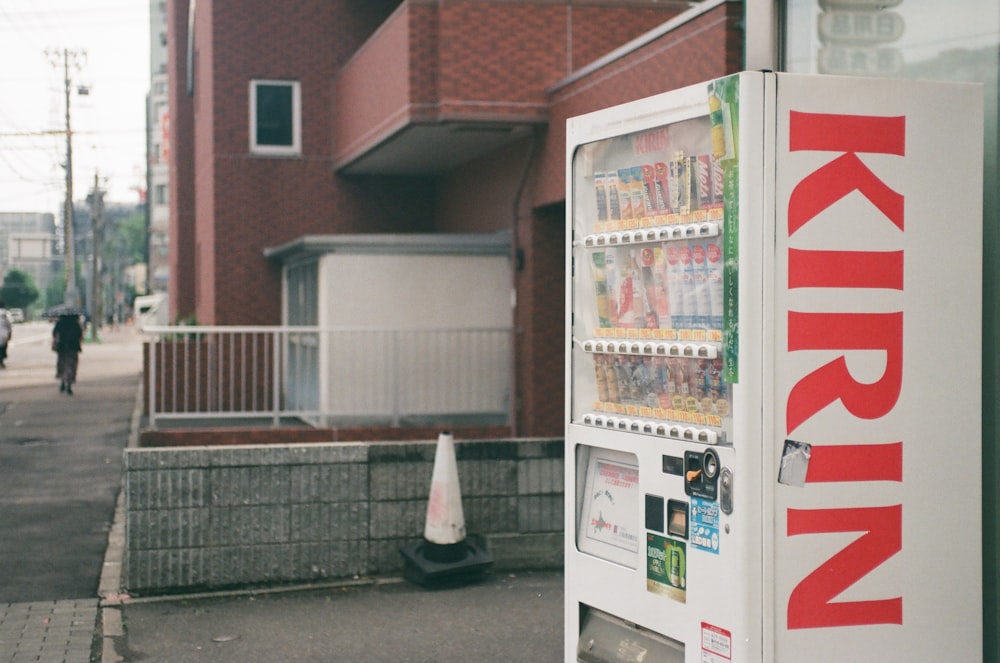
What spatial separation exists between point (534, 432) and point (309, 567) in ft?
15.1

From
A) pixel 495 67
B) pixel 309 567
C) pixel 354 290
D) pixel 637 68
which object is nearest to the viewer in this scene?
pixel 309 567

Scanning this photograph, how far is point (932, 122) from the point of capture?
400cm

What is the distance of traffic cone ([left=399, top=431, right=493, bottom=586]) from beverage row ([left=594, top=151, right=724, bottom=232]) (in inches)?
142

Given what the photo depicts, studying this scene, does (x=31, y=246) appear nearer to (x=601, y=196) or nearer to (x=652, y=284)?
(x=601, y=196)

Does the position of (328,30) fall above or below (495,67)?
above

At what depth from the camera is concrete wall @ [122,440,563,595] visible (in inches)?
308

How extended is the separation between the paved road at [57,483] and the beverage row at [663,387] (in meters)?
4.96

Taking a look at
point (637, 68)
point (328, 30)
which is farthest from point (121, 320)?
point (637, 68)

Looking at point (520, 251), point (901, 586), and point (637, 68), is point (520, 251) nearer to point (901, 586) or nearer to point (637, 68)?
point (637, 68)

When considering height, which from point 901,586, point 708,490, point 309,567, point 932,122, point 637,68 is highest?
point 637,68

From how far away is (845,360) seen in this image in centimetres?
391

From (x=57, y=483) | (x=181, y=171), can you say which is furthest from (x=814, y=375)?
(x=181, y=171)

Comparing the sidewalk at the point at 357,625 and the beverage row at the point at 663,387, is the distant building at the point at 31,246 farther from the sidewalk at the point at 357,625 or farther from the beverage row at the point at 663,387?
the beverage row at the point at 663,387

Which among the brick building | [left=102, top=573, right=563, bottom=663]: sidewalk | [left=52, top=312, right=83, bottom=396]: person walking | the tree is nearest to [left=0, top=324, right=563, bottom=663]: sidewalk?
[left=102, top=573, right=563, bottom=663]: sidewalk
